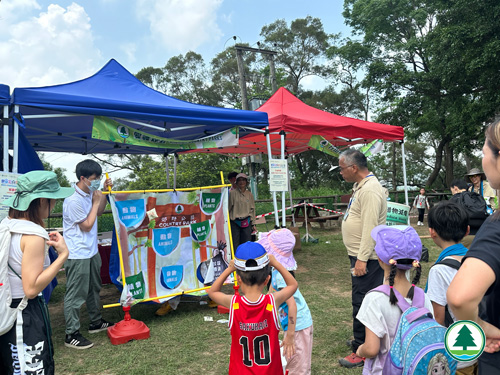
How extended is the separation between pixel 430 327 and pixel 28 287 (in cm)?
195

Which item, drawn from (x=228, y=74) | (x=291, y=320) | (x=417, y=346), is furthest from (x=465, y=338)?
(x=228, y=74)

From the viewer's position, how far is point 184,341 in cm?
370

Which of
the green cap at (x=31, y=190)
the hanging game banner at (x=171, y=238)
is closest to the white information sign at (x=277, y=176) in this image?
the hanging game banner at (x=171, y=238)

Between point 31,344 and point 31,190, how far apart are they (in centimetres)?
82

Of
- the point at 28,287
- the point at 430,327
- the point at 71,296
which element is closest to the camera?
the point at 430,327

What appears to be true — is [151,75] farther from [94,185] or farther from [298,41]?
[94,185]

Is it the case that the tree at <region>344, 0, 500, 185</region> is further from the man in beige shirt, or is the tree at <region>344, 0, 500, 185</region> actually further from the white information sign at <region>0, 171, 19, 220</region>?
the white information sign at <region>0, 171, 19, 220</region>

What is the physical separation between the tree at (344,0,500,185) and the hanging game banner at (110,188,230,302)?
37.7ft

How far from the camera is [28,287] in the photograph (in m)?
1.77

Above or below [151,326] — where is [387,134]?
above

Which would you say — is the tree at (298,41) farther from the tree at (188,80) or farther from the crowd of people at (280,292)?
the crowd of people at (280,292)

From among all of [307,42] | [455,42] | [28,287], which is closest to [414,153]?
[307,42]

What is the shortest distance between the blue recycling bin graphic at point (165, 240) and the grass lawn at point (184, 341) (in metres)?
0.86

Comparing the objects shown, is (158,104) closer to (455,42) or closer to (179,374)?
(179,374)
